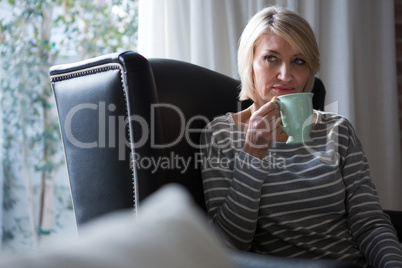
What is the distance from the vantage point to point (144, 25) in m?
1.86

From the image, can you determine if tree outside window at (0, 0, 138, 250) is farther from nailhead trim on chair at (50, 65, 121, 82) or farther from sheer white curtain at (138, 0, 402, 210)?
nailhead trim on chair at (50, 65, 121, 82)

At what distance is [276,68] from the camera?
1.49 metres

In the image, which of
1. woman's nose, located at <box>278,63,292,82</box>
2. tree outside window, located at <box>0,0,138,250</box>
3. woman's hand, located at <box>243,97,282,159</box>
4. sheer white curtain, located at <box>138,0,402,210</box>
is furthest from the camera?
tree outside window, located at <box>0,0,138,250</box>

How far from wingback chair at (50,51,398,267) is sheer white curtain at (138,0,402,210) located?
48 cm

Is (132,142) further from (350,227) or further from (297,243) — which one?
(350,227)

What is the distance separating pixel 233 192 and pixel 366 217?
0.35 metres

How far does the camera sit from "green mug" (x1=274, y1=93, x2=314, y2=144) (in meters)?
1.19

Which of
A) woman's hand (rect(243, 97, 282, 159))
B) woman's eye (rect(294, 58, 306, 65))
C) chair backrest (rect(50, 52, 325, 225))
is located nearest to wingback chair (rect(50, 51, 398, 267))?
chair backrest (rect(50, 52, 325, 225))

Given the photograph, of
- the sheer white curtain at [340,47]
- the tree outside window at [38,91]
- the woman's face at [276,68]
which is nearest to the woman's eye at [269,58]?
the woman's face at [276,68]

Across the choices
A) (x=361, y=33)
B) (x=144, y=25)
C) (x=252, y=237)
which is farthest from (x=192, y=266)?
(x=361, y=33)

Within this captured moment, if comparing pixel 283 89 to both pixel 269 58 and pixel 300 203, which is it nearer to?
pixel 269 58

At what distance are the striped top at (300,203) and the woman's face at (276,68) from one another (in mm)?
148

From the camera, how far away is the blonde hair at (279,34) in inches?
58.1

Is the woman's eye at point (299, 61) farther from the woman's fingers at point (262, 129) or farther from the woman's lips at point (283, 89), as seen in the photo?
the woman's fingers at point (262, 129)
